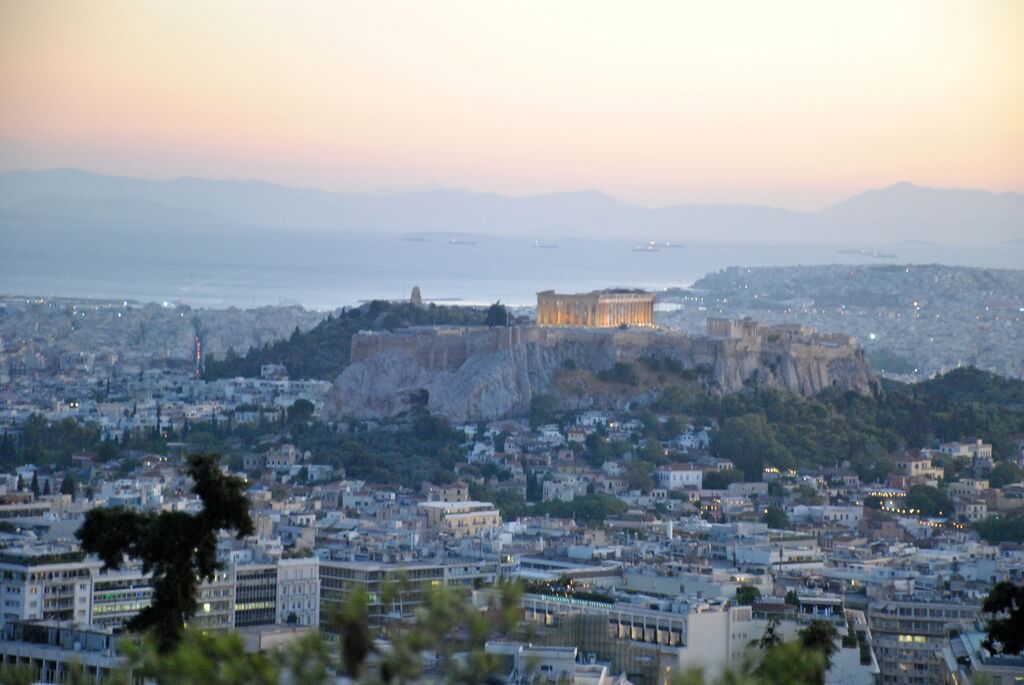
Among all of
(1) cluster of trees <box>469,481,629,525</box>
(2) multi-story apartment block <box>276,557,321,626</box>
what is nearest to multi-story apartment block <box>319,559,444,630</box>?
(2) multi-story apartment block <box>276,557,321,626</box>

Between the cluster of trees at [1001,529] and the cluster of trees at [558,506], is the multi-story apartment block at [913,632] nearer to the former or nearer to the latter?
the cluster of trees at [1001,529]

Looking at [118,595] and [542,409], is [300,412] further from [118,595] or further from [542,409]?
[118,595]

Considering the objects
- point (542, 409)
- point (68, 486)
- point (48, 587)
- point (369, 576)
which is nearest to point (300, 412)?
point (542, 409)

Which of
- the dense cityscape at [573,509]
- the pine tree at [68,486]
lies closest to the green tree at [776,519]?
the dense cityscape at [573,509]

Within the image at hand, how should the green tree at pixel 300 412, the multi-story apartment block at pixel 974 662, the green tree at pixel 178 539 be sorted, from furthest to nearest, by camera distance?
the green tree at pixel 300 412 < the multi-story apartment block at pixel 974 662 < the green tree at pixel 178 539

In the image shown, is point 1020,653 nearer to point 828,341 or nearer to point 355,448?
point 355,448

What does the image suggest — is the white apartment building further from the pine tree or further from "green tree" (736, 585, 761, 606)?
"green tree" (736, 585, 761, 606)
